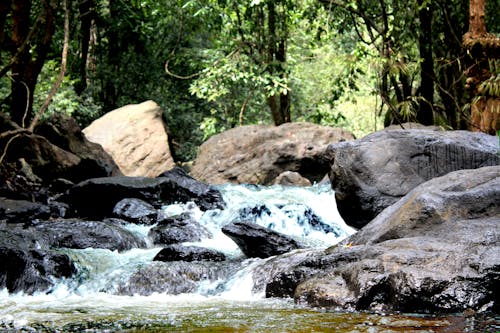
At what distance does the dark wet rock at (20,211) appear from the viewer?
25.8ft

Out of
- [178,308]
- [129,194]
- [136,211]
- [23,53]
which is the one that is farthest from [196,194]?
[178,308]

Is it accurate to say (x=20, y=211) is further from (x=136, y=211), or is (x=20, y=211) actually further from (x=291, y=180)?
(x=291, y=180)

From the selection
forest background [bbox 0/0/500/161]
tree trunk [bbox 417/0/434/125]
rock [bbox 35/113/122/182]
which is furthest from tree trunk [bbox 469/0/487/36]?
rock [bbox 35/113/122/182]

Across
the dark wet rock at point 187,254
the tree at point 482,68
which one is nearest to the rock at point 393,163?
the tree at point 482,68

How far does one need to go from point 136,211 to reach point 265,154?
5.37 metres

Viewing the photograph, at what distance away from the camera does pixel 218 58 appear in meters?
14.4

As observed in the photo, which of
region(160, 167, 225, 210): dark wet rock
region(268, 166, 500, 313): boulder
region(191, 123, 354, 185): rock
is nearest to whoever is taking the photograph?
region(268, 166, 500, 313): boulder

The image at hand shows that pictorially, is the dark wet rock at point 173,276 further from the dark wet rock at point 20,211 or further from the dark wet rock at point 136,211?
the dark wet rock at point 20,211

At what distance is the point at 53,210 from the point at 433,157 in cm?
555

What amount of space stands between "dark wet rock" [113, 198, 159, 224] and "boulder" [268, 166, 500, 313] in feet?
13.8

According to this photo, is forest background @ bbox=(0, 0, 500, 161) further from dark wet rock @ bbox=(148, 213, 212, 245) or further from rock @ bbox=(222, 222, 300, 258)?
rock @ bbox=(222, 222, 300, 258)

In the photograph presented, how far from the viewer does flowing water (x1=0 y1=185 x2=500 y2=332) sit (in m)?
3.28

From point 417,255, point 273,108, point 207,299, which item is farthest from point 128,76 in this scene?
point 417,255

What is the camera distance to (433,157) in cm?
681
